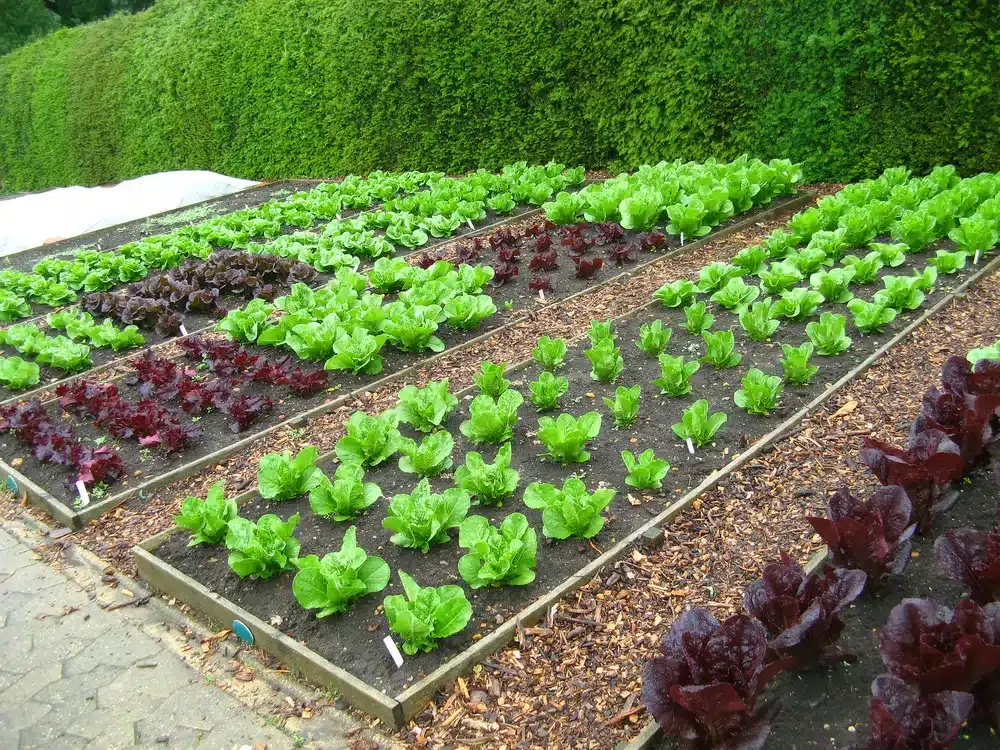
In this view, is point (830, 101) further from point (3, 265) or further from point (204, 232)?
point (3, 265)

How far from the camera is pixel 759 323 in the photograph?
532cm

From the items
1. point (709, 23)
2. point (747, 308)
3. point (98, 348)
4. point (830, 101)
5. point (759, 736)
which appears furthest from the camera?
point (709, 23)

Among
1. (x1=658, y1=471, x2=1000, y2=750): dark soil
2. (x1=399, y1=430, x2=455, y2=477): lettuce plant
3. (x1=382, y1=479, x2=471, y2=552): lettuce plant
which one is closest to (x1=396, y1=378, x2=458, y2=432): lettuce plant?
(x1=399, y1=430, x2=455, y2=477): lettuce plant

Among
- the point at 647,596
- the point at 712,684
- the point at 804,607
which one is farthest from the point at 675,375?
the point at 712,684

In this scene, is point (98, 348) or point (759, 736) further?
point (98, 348)

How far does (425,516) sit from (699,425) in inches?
61.1

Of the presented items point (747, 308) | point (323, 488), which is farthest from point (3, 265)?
point (747, 308)

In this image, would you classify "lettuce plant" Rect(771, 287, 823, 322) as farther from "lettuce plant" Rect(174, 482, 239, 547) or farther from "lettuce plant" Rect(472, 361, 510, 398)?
"lettuce plant" Rect(174, 482, 239, 547)

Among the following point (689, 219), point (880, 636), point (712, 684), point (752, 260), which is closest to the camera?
point (712, 684)

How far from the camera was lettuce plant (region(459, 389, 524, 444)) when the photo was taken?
14.5ft

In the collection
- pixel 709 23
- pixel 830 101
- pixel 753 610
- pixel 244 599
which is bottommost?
pixel 244 599

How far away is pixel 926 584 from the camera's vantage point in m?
2.99

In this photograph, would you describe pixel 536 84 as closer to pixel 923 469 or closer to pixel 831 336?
pixel 831 336

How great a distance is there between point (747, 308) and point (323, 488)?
3.51 meters
